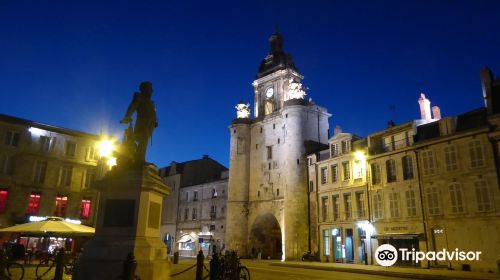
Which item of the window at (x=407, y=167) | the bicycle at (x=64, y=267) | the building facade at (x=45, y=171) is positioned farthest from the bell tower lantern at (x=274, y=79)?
the bicycle at (x=64, y=267)

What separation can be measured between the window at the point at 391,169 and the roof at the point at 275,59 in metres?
23.3

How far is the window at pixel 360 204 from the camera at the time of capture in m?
30.8

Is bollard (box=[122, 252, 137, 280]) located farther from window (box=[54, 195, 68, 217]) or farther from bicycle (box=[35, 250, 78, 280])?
window (box=[54, 195, 68, 217])

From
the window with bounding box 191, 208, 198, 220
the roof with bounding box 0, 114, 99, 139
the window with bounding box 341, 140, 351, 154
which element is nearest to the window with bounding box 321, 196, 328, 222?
the window with bounding box 341, 140, 351, 154

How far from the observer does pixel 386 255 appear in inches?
1118

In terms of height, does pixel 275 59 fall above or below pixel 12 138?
above

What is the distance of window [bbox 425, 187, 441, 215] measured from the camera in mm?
25403

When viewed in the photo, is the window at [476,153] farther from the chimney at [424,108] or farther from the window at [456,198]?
the chimney at [424,108]

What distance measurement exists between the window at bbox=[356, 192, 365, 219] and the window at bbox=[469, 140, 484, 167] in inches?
364

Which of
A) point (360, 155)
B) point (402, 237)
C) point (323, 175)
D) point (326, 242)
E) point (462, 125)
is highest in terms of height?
point (462, 125)

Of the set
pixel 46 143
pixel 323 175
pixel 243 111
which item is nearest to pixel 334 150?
pixel 323 175

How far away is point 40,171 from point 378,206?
2828cm

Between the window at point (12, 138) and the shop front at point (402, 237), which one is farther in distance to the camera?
the window at point (12, 138)

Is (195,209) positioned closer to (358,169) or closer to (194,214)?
(194,214)
